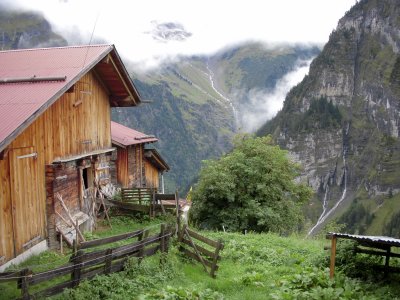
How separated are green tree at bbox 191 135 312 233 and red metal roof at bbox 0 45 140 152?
414 inches

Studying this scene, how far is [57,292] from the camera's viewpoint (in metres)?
10.1

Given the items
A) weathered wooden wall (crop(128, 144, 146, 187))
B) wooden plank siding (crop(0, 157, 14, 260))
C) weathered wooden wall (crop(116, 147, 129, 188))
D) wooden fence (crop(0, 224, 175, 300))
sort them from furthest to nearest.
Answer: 1. weathered wooden wall (crop(128, 144, 146, 187))
2. weathered wooden wall (crop(116, 147, 129, 188))
3. wooden plank siding (crop(0, 157, 14, 260))
4. wooden fence (crop(0, 224, 175, 300))

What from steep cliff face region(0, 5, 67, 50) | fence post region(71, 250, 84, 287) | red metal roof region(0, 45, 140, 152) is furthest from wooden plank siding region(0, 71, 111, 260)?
steep cliff face region(0, 5, 67, 50)

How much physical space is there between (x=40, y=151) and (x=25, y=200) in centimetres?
197

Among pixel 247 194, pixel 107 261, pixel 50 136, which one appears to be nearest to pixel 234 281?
pixel 107 261

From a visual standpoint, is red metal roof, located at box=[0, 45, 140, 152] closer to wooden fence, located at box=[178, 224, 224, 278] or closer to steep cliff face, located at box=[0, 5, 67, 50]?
wooden fence, located at box=[178, 224, 224, 278]

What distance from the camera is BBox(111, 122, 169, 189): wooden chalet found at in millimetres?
26844

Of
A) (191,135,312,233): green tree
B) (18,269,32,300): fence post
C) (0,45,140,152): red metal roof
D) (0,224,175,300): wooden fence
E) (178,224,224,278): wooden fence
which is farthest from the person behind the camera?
(191,135,312,233): green tree

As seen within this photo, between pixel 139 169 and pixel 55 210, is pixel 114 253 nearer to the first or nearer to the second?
pixel 55 210

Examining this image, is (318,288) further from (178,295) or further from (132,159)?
(132,159)

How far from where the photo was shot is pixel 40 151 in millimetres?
14969

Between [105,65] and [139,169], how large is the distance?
39.0 feet

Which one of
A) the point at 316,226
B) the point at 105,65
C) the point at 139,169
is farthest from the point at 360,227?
the point at 105,65

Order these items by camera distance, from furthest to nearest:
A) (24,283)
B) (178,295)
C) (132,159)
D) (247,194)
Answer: (247,194)
(132,159)
(178,295)
(24,283)
